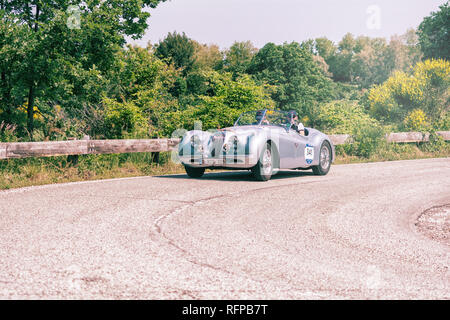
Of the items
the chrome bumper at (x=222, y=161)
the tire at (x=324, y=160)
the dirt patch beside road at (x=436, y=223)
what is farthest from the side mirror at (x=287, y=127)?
the dirt patch beside road at (x=436, y=223)

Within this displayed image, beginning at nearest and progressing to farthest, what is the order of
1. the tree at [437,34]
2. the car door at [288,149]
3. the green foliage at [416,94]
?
the car door at [288,149], the green foliage at [416,94], the tree at [437,34]

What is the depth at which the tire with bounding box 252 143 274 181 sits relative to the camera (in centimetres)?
1125

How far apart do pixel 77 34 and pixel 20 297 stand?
15.0 meters

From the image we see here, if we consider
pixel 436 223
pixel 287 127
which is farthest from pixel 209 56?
pixel 436 223

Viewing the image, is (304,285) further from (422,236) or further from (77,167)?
(77,167)

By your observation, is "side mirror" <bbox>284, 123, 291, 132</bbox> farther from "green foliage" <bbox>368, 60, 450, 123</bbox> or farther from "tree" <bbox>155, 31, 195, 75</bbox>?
"tree" <bbox>155, 31, 195, 75</bbox>

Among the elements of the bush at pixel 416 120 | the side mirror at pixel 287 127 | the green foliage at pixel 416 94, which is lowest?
the side mirror at pixel 287 127

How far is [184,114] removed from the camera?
1870 centimetres

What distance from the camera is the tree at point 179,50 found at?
54062 mm

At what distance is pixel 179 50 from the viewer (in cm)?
5397

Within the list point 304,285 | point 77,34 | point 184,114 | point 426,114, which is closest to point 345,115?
point 426,114

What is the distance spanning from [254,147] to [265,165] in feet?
2.24

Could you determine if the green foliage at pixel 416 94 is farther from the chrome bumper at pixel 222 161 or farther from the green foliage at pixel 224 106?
the chrome bumper at pixel 222 161

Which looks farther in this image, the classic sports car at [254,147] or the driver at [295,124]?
the driver at [295,124]
